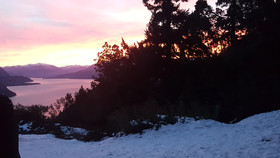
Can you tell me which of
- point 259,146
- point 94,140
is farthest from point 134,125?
point 259,146

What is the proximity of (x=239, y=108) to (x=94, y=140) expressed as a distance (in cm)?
1022

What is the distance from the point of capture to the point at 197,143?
27.1 feet

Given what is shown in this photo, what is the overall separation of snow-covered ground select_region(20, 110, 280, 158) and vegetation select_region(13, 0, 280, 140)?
11.6 ft

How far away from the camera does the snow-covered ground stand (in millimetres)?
6761

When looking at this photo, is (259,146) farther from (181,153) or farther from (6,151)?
(6,151)

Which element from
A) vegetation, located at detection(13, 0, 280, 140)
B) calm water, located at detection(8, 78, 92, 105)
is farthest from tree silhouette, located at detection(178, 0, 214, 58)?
calm water, located at detection(8, 78, 92, 105)

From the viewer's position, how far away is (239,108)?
1666cm

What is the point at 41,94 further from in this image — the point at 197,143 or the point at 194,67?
the point at 197,143

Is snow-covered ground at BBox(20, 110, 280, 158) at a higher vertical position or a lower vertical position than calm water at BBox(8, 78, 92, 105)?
higher

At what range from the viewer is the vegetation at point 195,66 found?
58.4 ft

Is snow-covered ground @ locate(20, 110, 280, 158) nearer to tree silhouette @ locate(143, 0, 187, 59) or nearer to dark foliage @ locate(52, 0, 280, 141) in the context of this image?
dark foliage @ locate(52, 0, 280, 141)

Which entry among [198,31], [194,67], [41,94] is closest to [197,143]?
[194,67]

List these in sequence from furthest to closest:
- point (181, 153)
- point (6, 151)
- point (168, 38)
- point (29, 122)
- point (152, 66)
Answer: point (168, 38), point (152, 66), point (29, 122), point (181, 153), point (6, 151)

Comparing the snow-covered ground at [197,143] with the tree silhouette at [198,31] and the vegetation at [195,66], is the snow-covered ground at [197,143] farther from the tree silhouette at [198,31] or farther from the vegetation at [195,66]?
the tree silhouette at [198,31]
